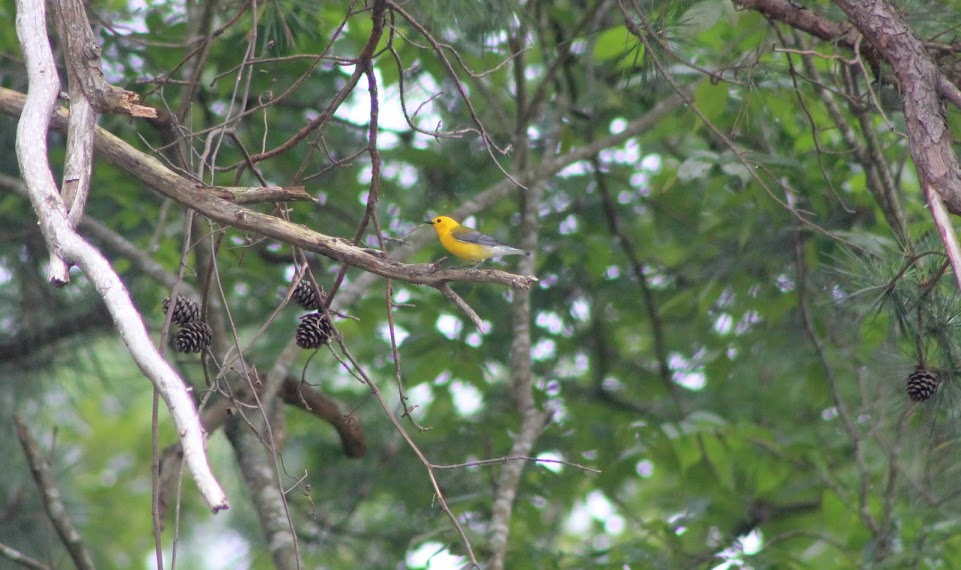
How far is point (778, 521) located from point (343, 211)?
3361 mm

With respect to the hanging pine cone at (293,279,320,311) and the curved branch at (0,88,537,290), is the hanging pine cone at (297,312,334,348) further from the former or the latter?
the curved branch at (0,88,537,290)

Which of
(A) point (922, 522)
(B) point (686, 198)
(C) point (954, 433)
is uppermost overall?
(B) point (686, 198)

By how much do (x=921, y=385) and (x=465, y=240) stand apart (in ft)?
9.65

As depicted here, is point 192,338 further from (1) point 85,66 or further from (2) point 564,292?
(2) point 564,292

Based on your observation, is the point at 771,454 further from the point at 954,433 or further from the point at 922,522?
the point at 954,433

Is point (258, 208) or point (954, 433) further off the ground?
point (258, 208)

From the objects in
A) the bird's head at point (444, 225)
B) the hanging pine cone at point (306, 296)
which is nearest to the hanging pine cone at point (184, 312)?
the hanging pine cone at point (306, 296)

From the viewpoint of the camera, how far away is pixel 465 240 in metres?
5.33

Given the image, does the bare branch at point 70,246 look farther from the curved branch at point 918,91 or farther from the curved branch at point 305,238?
the curved branch at point 918,91

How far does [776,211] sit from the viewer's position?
4934 mm

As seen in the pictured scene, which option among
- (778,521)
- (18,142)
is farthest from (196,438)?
(778,521)

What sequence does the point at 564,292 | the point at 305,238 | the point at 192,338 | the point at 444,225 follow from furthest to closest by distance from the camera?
1. the point at 564,292
2. the point at 444,225
3. the point at 192,338
4. the point at 305,238

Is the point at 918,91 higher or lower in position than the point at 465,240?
lower

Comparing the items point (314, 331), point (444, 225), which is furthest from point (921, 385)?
point (444, 225)
